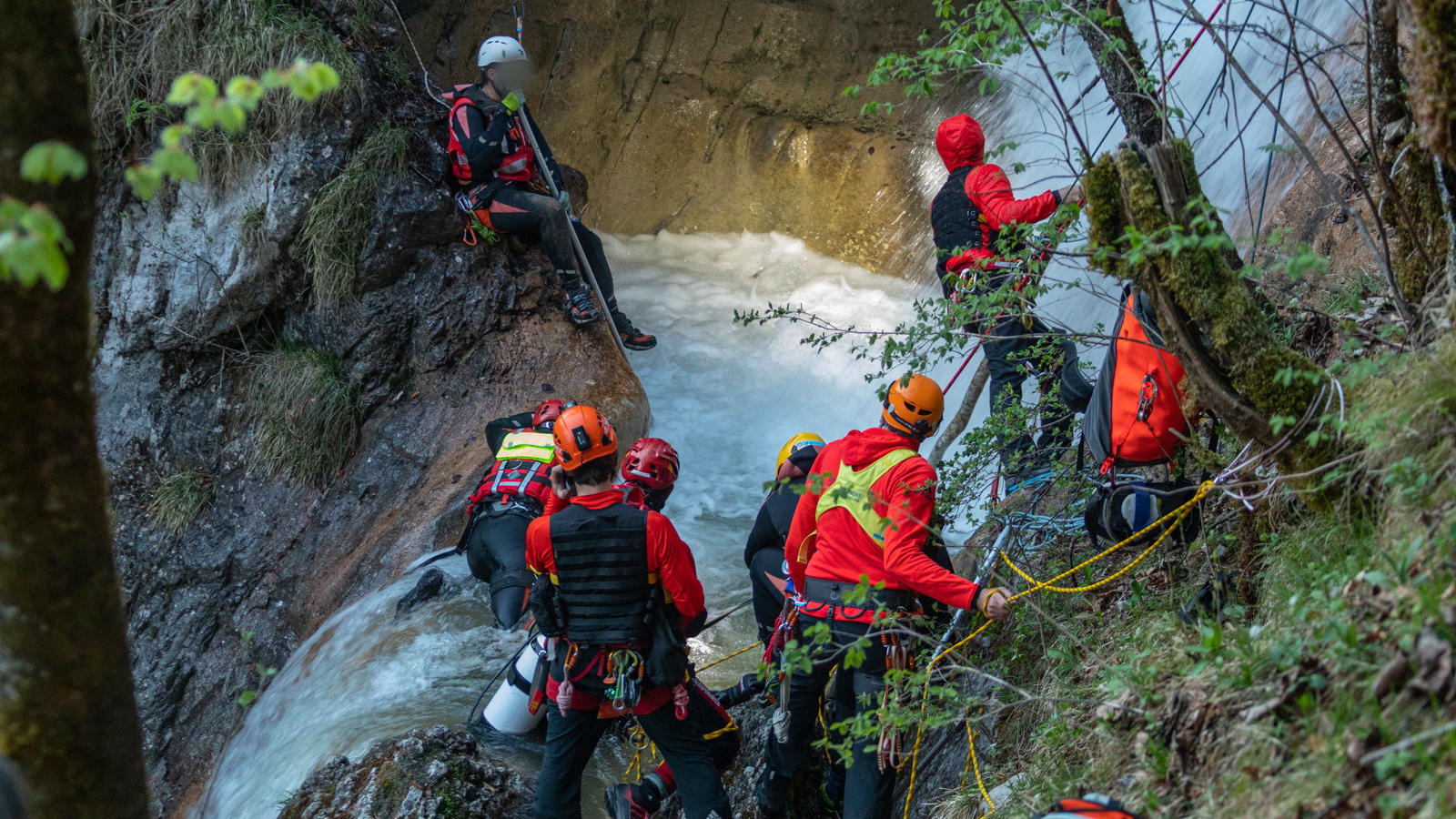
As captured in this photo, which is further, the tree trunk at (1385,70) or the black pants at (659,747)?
the black pants at (659,747)

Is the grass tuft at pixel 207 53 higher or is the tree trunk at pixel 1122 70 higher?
the grass tuft at pixel 207 53

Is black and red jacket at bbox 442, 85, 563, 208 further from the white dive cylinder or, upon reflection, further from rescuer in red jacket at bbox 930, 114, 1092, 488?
the white dive cylinder

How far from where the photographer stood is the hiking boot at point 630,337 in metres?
8.23

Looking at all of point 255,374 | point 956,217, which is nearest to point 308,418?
point 255,374

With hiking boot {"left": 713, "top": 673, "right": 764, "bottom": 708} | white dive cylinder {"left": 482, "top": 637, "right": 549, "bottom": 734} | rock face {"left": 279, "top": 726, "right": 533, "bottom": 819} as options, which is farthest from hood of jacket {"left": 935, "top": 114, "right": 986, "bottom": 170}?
rock face {"left": 279, "top": 726, "right": 533, "bottom": 819}

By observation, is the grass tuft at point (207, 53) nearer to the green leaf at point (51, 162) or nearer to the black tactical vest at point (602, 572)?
the black tactical vest at point (602, 572)

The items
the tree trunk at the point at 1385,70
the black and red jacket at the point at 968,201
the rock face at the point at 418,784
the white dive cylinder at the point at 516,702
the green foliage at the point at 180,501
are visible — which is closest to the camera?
the tree trunk at the point at 1385,70

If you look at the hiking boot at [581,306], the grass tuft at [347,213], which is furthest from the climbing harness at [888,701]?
the grass tuft at [347,213]

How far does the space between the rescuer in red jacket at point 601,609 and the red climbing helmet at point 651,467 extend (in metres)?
0.69

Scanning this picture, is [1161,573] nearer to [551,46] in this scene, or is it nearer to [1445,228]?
[1445,228]

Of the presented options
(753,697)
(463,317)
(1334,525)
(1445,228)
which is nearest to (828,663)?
(753,697)

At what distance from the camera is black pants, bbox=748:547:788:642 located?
505 cm

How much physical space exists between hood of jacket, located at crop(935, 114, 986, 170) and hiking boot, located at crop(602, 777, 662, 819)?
365cm

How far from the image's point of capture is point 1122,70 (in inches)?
139
